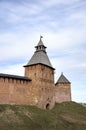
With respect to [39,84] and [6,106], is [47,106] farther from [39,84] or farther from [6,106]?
[6,106]

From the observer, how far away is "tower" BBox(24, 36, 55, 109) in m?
35.9

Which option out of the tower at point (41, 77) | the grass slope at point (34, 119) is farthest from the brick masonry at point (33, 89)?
the grass slope at point (34, 119)

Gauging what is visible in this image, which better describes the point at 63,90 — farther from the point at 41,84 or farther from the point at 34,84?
the point at 34,84

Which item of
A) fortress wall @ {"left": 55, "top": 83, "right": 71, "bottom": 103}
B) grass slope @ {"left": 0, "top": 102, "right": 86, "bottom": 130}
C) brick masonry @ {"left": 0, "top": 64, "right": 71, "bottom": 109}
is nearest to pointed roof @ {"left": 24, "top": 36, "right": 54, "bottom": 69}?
brick masonry @ {"left": 0, "top": 64, "right": 71, "bottom": 109}

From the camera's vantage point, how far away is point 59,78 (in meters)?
49.8

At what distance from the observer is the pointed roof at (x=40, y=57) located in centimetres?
3809

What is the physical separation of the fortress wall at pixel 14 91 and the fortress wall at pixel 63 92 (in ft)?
42.1

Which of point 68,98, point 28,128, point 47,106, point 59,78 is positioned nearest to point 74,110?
point 47,106

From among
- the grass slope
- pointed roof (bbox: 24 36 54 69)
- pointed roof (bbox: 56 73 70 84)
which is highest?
pointed roof (bbox: 24 36 54 69)

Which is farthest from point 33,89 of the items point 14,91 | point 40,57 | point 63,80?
point 63,80

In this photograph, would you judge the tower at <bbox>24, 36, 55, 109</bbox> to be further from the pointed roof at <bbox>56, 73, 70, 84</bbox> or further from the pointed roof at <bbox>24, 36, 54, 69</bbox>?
the pointed roof at <bbox>56, 73, 70, 84</bbox>

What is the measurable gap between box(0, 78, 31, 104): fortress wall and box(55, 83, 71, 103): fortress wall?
12.8 meters

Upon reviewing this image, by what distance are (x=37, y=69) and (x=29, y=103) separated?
6000mm

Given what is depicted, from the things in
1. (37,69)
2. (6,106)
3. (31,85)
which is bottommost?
(6,106)
